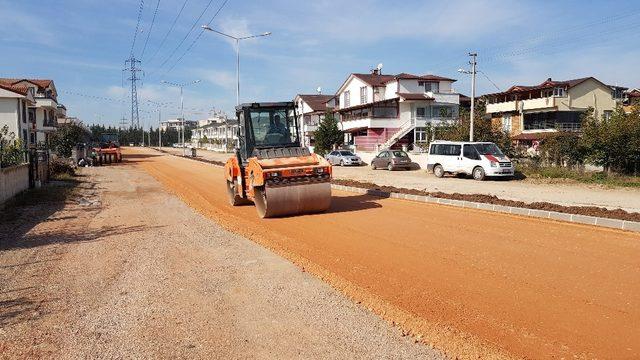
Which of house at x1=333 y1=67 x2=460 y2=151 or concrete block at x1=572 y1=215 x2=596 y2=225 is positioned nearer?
concrete block at x1=572 y1=215 x2=596 y2=225

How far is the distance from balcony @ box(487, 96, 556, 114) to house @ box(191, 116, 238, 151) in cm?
4072

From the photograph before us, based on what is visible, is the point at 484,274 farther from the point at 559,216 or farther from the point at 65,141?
the point at 65,141

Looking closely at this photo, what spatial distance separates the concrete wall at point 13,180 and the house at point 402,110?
120ft

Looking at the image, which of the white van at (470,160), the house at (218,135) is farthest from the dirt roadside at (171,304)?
the house at (218,135)

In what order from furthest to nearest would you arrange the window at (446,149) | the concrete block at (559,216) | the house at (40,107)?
1. the house at (40,107)
2. the window at (446,149)
3. the concrete block at (559,216)

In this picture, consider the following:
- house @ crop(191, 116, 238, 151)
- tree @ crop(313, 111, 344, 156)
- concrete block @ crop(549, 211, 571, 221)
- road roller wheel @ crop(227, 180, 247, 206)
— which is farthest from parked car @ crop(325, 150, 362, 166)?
house @ crop(191, 116, 238, 151)

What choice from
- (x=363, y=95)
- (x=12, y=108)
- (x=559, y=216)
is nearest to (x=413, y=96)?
(x=363, y=95)

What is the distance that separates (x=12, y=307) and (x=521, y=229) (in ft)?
29.7

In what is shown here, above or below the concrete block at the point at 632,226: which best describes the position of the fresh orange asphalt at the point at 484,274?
below

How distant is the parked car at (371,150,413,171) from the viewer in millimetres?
34438

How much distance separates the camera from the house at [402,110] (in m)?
52.4

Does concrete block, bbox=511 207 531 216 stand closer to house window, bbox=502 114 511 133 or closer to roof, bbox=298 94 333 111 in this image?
house window, bbox=502 114 511 133

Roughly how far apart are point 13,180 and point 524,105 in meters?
49.4

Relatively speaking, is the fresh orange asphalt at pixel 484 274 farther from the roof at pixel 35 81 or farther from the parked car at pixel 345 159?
the roof at pixel 35 81
